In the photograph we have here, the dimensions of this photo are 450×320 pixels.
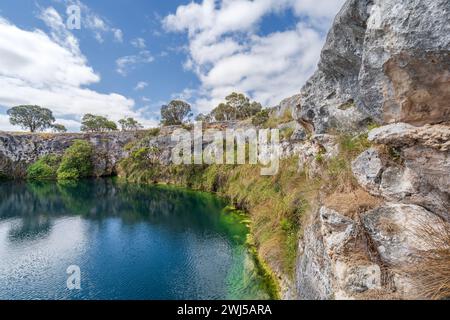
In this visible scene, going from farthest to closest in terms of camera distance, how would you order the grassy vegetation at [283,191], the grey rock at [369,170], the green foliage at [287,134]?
1. the green foliage at [287,134]
2. the grassy vegetation at [283,191]
3. the grey rock at [369,170]

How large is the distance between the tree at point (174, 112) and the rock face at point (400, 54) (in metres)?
60.9

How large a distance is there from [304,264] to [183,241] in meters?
9.80

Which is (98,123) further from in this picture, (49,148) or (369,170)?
(369,170)

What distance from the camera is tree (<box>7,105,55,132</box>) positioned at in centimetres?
6794

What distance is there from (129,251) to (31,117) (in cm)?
7921

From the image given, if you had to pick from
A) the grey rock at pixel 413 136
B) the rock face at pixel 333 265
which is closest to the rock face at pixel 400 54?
the grey rock at pixel 413 136

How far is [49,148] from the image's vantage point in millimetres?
54812

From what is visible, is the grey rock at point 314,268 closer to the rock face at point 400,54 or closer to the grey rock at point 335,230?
the grey rock at point 335,230

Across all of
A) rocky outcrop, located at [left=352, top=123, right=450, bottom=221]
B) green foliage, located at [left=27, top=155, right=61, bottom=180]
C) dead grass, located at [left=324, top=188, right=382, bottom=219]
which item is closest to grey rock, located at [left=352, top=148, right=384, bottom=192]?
rocky outcrop, located at [left=352, top=123, right=450, bottom=221]

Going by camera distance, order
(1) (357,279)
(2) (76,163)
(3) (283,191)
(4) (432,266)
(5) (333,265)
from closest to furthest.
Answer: (4) (432,266) → (1) (357,279) → (5) (333,265) → (3) (283,191) → (2) (76,163)

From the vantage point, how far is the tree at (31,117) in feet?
223

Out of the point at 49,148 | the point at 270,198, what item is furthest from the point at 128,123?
the point at 270,198

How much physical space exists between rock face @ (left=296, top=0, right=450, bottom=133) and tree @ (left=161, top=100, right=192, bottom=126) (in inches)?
2397
